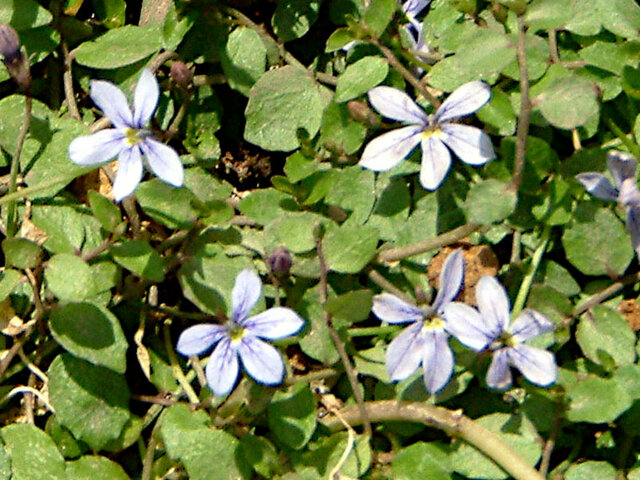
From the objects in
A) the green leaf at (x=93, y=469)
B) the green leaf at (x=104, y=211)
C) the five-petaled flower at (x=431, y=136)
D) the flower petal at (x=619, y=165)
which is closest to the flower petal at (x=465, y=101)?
the five-petaled flower at (x=431, y=136)

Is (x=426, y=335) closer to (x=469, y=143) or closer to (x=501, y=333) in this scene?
(x=501, y=333)

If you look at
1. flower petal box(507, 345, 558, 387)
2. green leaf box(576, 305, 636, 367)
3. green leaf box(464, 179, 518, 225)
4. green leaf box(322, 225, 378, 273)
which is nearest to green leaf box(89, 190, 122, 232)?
green leaf box(322, 225, 378, 273)

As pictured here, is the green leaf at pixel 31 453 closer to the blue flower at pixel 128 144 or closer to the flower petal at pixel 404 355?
the blue flower at pixel 128 144

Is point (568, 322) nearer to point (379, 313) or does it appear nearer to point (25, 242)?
point (379, 313)

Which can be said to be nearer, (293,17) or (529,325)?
(529,325)

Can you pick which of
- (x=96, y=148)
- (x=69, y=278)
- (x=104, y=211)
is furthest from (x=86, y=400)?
(x=96, y=148)

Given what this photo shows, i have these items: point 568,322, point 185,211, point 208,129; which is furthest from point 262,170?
point 568,322

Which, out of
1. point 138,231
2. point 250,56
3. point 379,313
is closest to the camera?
point 379,313
